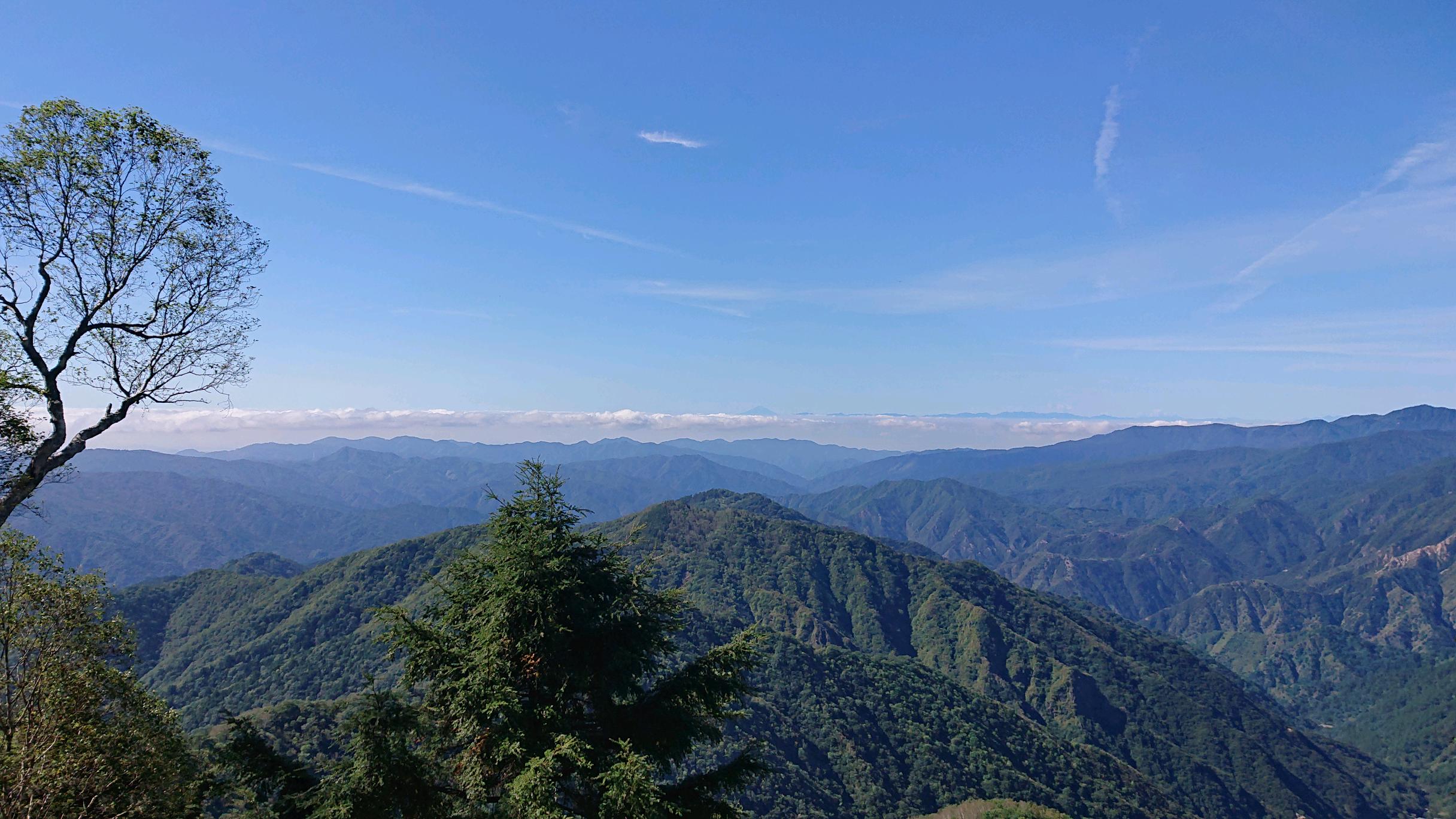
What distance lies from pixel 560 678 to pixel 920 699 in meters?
135

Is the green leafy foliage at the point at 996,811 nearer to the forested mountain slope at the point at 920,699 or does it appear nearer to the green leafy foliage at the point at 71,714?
the forested mountain slope at the point at 920,699

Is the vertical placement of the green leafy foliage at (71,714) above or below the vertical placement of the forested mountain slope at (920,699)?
above

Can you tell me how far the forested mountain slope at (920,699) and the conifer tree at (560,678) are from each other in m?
90.3

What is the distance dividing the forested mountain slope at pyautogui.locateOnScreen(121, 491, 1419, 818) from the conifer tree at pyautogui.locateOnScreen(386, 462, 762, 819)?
90.3m

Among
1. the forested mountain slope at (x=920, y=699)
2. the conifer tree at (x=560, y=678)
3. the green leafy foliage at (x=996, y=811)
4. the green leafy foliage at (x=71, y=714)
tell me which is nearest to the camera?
the green leafy foliage at (x=71, y=714)

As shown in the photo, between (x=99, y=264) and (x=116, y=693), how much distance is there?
294 inches

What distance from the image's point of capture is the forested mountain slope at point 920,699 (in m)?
110

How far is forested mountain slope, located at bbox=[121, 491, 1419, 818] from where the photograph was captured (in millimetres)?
110500

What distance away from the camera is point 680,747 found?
11.0m

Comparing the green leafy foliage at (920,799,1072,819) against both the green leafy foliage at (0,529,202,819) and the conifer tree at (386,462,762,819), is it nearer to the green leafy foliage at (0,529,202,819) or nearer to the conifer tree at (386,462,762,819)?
the conifer tree at (386,462,762,819)

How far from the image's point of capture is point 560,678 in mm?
11102

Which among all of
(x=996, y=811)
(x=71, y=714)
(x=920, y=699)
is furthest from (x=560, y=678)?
(x=920, y=699)

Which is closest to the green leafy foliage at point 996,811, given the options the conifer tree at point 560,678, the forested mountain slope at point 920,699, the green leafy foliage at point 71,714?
the forested mountain slope at point 920,699

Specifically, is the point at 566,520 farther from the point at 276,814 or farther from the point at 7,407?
the point at 7,407
